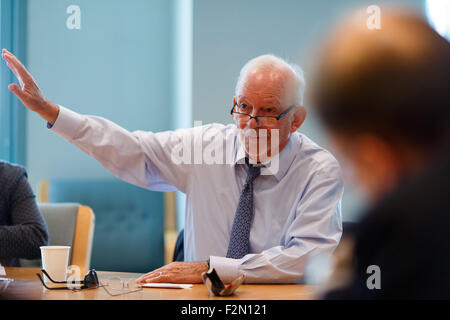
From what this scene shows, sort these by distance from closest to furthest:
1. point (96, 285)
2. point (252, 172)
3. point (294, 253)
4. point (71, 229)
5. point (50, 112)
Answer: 1. point (96, 285)
2. point (294, 253)
3. point (50, 112)
4. point (252, 172)
5. point (71, 229)

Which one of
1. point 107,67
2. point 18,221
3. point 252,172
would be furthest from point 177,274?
point 107,67

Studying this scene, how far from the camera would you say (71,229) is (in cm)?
193

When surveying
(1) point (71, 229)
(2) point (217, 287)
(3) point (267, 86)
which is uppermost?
(3) point (267, 86)

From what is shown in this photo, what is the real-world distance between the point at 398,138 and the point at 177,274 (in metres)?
0.92

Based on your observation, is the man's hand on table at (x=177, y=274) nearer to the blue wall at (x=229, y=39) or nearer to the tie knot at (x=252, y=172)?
the tie knot at (x=252, y=172)

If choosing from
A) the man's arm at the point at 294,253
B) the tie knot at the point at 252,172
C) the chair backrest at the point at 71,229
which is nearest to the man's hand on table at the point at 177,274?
the man's arm at the point at 294,253

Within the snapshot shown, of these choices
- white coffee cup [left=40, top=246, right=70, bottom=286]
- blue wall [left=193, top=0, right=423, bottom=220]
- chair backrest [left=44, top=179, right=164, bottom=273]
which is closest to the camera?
white coffee cup [left=40, top=246, right=70, bottom=286]

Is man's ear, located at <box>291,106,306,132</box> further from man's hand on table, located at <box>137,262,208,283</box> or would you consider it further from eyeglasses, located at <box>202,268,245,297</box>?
eyeglasses, located at <box>202,268,245,297</box>

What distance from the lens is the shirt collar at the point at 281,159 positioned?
1543 mm

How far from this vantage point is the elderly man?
4.51 ft

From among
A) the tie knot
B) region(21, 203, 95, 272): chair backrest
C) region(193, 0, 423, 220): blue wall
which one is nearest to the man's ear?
the tie knot

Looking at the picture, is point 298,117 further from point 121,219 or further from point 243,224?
point 121,219
